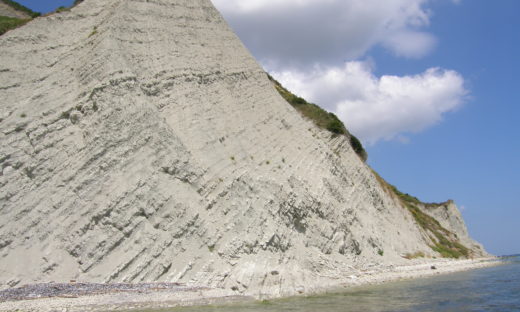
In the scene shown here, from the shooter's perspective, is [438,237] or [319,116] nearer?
[319,116]

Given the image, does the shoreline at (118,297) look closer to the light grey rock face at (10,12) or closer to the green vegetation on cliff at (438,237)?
the green vegetation on cliff at (438,237)

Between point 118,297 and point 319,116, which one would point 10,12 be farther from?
point 118,297

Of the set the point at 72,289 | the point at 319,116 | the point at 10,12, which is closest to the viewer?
the point at 72,289

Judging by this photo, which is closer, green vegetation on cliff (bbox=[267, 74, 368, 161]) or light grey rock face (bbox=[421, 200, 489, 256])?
green vegetation on cliff (bbox=[267, 74, 368, 161])

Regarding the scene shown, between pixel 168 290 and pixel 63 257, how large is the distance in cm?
401

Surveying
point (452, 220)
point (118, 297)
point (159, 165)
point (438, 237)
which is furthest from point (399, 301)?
point (452, 220)

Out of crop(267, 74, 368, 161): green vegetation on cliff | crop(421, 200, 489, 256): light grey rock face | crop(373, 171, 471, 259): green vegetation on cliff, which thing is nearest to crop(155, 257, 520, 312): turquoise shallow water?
crop(267, 74, 368, 161): green vegetation on cliff

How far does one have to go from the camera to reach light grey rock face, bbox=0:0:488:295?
16656 mm

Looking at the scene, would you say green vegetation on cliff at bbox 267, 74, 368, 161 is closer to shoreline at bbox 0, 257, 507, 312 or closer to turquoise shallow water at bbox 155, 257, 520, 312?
turquoise shallow water at bbox 155, 257, 520, 312

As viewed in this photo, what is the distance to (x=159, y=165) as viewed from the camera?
19172mm

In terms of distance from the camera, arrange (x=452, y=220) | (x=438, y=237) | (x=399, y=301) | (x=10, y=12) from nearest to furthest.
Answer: (x=399, y=301) → (x=10, y=12) → (x=438, y=237) → (x=452, y=220)

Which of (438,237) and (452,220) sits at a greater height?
(452,220)

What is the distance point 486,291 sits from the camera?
60.4 feet

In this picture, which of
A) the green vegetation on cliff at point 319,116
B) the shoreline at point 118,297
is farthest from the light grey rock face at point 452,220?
the shoreline at point 118,297
